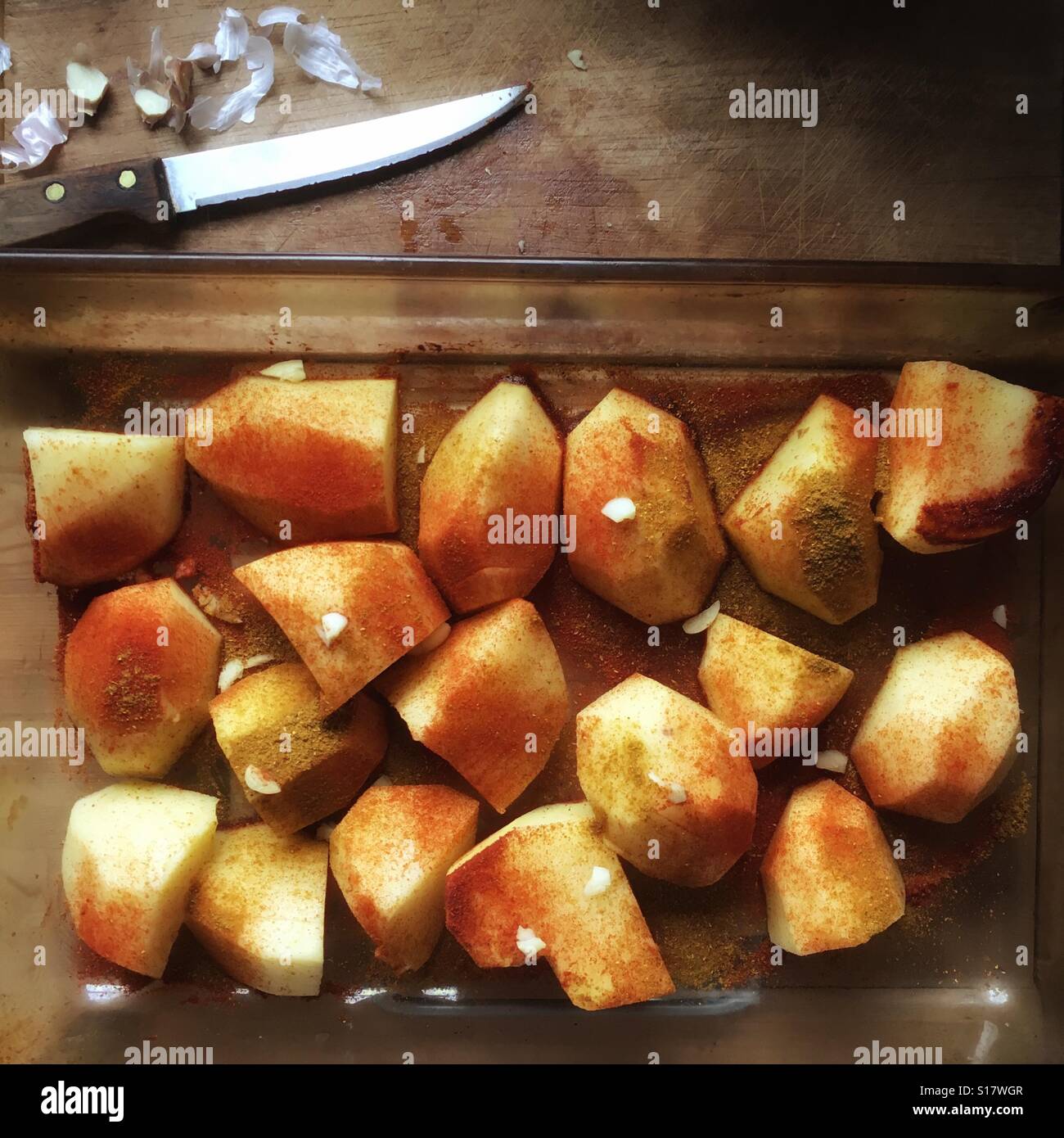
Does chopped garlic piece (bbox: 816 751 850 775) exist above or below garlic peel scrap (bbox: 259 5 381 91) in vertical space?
below

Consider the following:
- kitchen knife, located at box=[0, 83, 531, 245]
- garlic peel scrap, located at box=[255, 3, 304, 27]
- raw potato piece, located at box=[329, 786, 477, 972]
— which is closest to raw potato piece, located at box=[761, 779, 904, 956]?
raw potato piece, located at box=[329, 786, 477, 972]

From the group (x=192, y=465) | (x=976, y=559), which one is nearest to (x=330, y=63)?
(x=192, y=465)

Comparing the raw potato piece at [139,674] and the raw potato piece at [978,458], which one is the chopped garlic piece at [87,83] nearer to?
the raw potato piece at [139,674]

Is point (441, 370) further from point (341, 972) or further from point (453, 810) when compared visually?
point (341, 972)

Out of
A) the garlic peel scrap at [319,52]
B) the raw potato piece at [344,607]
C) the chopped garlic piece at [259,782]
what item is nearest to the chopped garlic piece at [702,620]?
the raw potato piece at [344,607]

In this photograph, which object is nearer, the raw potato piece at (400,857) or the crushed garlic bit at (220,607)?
the raw potato piece at (400,857)

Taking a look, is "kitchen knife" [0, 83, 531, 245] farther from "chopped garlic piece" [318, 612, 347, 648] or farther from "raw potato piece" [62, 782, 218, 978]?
"raw potato piece" [62, 782, 218, 978]
